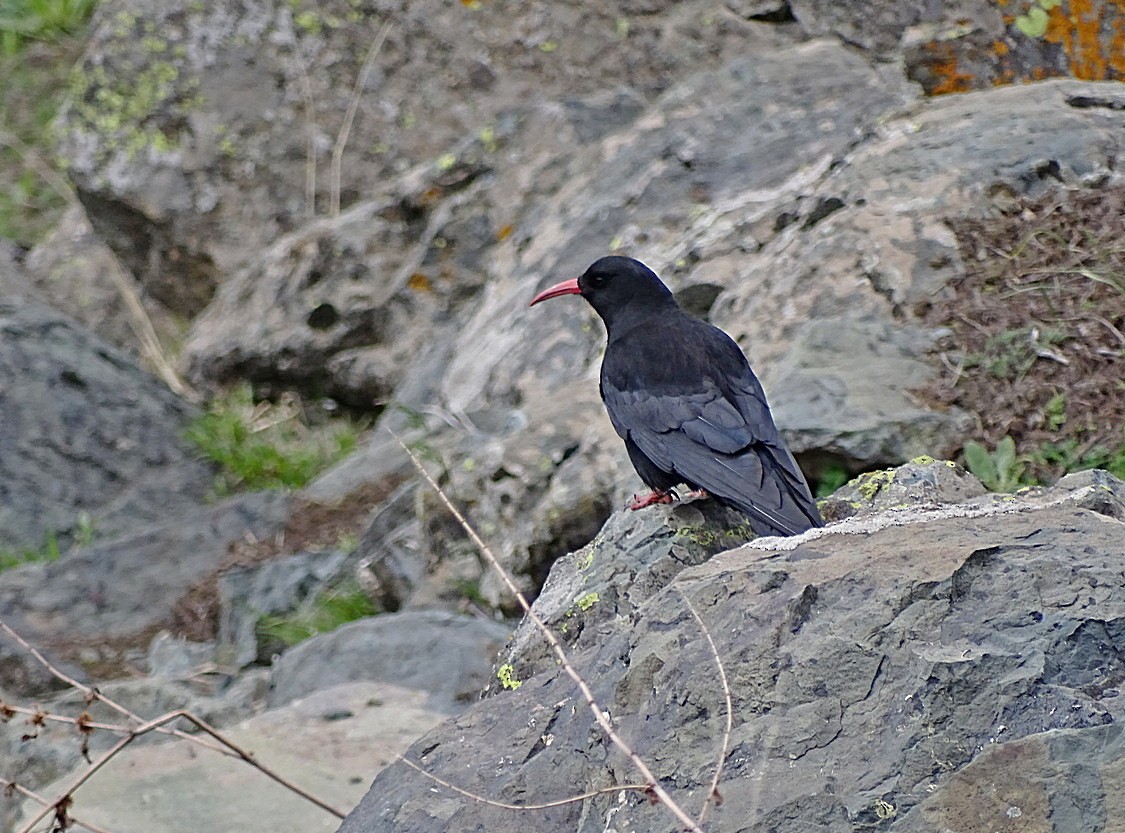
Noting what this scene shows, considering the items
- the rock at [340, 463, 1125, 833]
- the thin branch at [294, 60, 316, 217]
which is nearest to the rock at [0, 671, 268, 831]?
the rock at [340, 463, 1125, 833]

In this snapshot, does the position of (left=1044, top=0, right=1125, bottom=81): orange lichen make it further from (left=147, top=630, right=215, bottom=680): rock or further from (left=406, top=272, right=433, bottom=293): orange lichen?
(left=147, top=630, right=215, bottom=680): rock

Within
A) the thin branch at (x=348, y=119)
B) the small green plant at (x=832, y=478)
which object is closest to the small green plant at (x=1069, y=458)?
the small green plant at (x=832, y=478)

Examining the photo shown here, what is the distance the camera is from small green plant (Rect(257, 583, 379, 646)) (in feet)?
22.7

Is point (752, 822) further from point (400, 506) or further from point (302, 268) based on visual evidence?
point (302, 268)

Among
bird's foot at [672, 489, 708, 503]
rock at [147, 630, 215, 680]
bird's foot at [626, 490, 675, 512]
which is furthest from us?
rock at [147, 630, 215, 680]

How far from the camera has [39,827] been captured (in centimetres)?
465

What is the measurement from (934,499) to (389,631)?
8.29ft

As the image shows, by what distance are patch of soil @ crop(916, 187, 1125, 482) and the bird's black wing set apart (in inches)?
39.9

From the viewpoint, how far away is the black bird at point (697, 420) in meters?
4.09

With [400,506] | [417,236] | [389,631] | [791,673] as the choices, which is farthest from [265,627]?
[791,673]

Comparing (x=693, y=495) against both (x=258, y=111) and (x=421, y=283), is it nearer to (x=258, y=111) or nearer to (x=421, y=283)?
(x=421, y=283)

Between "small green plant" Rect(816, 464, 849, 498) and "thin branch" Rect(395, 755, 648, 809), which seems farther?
"small green plant" Rect(816, 464, 849, 498)

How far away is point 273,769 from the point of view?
4512 mm

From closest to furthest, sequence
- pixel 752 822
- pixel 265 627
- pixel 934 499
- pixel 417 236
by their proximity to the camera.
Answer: pixel 752 822 → pixel 934 499 → pixel 265 627 → pixel 417 236
